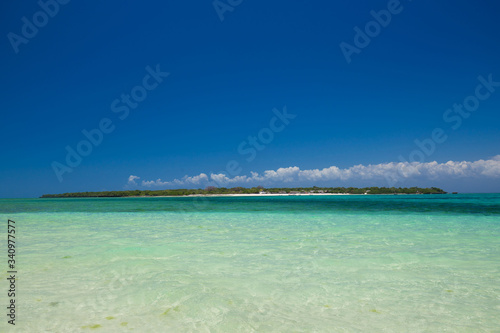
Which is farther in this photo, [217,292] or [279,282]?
[279,282]

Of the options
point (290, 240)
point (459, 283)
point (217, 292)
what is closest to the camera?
point (217, 292)

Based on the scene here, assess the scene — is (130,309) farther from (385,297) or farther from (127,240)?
(127,240)

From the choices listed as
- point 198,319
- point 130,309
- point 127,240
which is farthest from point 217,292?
point 127,240

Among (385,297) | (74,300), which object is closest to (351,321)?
(385,297)

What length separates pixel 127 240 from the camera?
30.4 ft

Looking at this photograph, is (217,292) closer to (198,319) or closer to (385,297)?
(198,319)

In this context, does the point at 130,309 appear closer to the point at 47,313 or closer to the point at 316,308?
the point at 47,313

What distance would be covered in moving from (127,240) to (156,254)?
2763 mm

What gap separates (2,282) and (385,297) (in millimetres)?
6226

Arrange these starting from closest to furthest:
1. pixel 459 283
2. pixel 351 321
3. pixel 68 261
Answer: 1. pixel 351 321
2. pixel 459 283
3. pixel 68 261

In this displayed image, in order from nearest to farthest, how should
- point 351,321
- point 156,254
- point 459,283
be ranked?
point 351,321 < point 459,283 < point 156,254

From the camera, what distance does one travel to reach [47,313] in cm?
357

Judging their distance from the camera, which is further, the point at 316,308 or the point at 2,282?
the point at 2,282

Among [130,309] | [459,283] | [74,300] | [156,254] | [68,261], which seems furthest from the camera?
[156,254]
